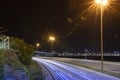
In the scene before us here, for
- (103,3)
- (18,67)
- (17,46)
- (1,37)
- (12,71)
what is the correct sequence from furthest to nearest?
(103,3) → (17,46) → (1,37) → (18,67) → (12,71)

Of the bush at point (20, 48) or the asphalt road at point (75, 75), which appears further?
the bush at point (20, 48)

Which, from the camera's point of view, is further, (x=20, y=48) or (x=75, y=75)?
(x=20, y=48)

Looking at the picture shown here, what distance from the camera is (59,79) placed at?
28188mm

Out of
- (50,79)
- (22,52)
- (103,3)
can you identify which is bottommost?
(50,79)

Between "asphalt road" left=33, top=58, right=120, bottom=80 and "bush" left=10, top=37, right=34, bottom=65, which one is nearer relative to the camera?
"asphalt road" left=33, top=58, right=120, bottom=80

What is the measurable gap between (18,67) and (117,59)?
47.0 m

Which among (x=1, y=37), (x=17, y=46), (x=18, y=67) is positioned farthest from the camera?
(x=17, y=46)

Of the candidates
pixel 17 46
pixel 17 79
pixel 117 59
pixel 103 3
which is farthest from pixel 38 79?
pixel 117 59

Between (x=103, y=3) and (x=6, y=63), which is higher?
(x=103, y=3)

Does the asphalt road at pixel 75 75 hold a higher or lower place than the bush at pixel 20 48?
lower

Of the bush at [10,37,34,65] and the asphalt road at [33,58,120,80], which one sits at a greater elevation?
the bush at [10,37,34,65]

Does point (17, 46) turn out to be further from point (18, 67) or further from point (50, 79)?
point (18, 67)

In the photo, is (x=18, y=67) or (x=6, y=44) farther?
(x=6, y=44)

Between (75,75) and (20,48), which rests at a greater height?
(20,48)
